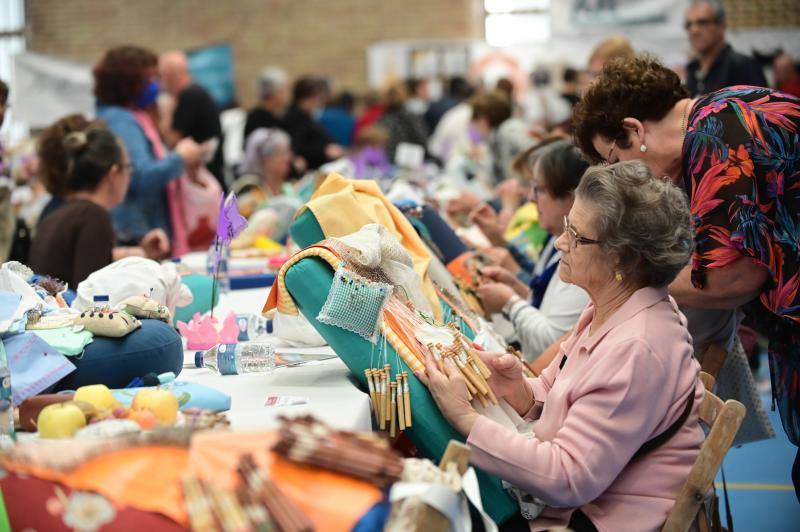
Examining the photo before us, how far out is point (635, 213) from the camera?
2.17 meters

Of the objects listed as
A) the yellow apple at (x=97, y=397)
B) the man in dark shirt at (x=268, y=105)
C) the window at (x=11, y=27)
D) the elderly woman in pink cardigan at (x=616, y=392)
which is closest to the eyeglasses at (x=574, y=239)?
the elderly woman in pink cardigan at (x=616, y=392)

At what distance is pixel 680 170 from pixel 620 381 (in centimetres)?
101

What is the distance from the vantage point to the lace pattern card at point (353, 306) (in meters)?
2.27

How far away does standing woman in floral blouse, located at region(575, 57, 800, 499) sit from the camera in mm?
2576

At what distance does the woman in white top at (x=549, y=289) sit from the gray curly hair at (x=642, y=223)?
0.96 m

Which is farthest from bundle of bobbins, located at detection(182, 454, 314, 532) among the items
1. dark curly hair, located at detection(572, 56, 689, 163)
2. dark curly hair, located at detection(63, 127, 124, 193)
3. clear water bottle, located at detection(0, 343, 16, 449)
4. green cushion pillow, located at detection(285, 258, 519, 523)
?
dark curly hair, located at detection(63, 127, 124, 193)

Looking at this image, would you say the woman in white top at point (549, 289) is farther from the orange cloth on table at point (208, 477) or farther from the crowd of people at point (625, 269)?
the orange cloth on table at point (208, 477)

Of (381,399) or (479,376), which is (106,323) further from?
(479,376)

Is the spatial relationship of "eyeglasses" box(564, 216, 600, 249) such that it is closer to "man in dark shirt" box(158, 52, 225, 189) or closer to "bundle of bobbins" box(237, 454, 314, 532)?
"bundle of bobbins" box(237, 454, 314, 532)

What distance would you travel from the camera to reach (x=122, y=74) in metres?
5.61

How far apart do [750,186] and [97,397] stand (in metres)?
1.69

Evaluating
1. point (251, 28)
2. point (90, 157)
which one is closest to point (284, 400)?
point (90, 157)

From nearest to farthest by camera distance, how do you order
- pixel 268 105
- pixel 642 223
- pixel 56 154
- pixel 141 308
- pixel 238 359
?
1. pixel 642 223
2. pixel 141 308
3. pixel 238 359
4. pixel 56 154
5. pixel 268 105

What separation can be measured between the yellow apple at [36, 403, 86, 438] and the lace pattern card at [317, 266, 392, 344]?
0.62 m
